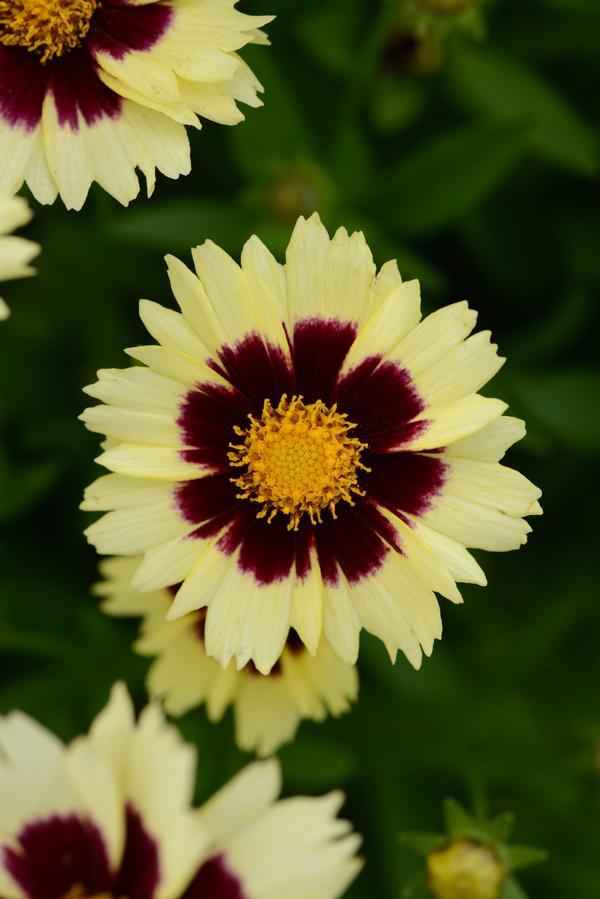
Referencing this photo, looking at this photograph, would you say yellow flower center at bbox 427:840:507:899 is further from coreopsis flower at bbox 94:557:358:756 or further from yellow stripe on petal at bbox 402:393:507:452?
yellow stripe on petal at bbox 402:393:507:452

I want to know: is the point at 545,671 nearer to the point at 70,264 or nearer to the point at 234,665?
the point at 234,665

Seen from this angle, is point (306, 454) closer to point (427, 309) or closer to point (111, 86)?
point (111, 86)

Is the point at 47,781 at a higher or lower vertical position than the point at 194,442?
lower

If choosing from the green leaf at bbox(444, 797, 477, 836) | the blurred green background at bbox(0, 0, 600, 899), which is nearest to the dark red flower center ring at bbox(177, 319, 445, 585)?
the green leaf at bbox(444, 797, 477, 836)

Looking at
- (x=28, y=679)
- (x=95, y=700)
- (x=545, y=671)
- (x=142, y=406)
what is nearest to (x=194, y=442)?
(x=142, y=406)

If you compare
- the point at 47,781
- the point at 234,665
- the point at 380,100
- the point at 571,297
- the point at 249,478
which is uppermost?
the point at 380,100

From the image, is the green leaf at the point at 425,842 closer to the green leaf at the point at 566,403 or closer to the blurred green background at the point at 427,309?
the blurred green background at the point at 427,309

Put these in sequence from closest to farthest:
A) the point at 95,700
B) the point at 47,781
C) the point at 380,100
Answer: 1. the point at 47,781
2. the point at 95,700
3. the point at 380,100
